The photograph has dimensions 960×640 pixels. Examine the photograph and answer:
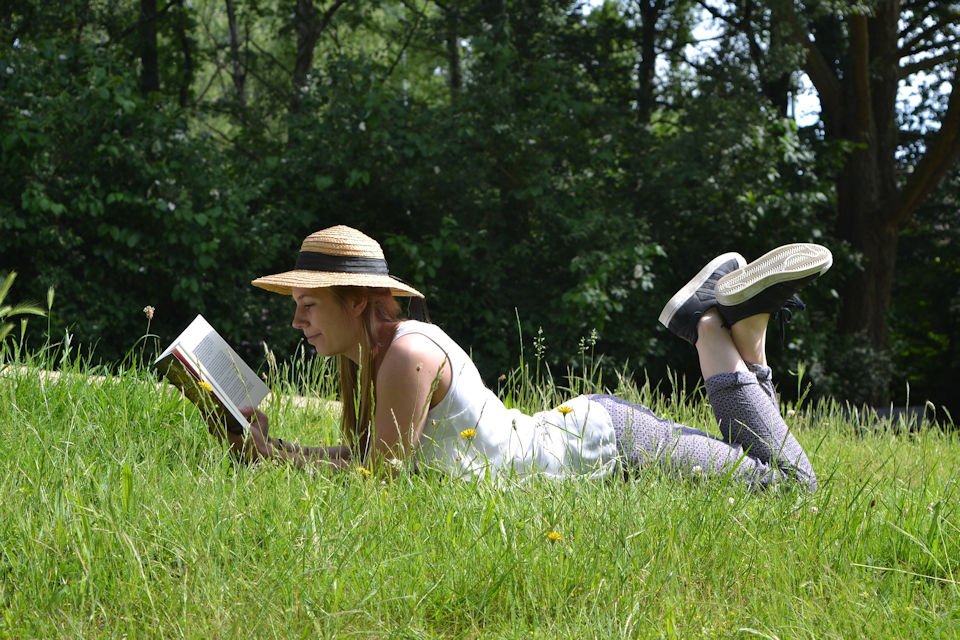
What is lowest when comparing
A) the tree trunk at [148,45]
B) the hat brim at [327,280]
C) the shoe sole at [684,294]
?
the shoe sole at [684,294]

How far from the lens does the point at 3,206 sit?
8.85 m

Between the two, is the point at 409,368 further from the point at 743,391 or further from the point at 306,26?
the point at 306,26

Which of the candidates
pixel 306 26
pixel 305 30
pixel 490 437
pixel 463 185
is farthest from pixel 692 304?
pixel 305 30

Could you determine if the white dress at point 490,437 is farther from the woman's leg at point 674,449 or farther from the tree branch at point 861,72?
the tree branch at point 861,72

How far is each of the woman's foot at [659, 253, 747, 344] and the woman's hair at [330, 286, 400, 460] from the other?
→ 1029mm

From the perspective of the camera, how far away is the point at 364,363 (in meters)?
3.30

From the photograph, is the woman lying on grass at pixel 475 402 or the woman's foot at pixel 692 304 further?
the woman's foot at pixel 692 304

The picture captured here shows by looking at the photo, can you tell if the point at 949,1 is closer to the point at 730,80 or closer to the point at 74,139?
the point at 730,80

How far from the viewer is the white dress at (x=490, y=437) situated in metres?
3.20

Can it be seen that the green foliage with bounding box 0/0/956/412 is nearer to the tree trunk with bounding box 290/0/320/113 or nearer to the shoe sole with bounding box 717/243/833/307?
the tree trunk with bounding box 290/0/320/113

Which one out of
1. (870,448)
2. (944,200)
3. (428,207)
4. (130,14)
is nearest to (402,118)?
(428,207)

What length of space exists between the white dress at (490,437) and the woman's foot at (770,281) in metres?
0.66

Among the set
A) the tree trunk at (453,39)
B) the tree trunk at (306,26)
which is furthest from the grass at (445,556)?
the tree trunk at (306,26)

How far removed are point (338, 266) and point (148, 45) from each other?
1158 centimetres
